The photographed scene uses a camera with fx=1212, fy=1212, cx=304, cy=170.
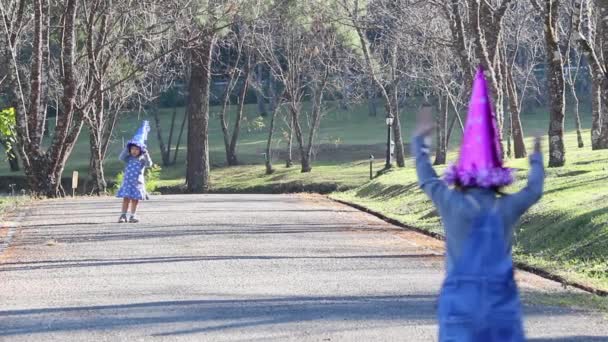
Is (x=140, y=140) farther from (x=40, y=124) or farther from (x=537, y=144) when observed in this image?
(x=537, y=144)

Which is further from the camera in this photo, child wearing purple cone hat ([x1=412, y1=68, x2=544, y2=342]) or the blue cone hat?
the blue cone hat

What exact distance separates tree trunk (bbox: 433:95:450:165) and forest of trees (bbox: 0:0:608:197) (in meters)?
0.16

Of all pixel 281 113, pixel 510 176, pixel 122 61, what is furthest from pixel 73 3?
pixel 281 113

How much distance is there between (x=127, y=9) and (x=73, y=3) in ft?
14.6

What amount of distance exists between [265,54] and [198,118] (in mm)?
12792

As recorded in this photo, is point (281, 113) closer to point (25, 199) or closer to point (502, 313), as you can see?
point (25, 199)

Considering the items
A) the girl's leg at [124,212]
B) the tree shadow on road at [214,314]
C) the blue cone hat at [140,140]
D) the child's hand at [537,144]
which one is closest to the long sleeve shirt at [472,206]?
the child's hand at [537,144]

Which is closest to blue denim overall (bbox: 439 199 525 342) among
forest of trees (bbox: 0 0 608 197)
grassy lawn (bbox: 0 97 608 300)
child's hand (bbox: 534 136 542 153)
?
child's hand (bbox: 534 136 542 153)

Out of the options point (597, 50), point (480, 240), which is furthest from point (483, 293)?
point (597, 50)

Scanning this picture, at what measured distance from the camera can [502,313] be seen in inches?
230

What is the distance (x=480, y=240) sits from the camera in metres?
5.91

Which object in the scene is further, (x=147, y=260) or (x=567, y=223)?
(x=567, y=223)

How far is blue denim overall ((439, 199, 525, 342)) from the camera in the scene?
584 cm

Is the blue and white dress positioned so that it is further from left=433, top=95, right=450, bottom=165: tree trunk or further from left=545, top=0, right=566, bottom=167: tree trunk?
left=433, top=95, right=450, bottom=165: tree trunk
